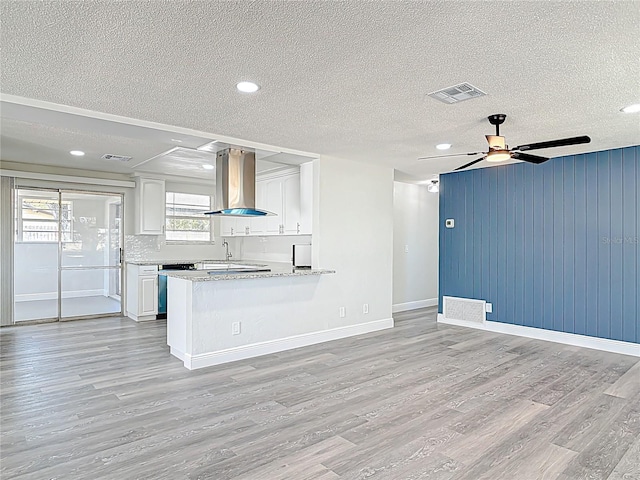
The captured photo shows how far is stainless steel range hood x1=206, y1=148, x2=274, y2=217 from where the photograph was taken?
4715 mm

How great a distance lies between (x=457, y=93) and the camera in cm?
302

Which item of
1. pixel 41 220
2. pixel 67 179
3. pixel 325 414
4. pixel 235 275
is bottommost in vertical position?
pixel 325 414

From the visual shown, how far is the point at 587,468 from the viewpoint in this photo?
2.35 meters

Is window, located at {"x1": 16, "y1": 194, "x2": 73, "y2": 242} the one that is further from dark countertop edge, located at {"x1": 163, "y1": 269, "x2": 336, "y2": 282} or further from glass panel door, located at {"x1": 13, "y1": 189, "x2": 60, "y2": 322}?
dark countertop edge, located at {"x1": 163, "y1": 269, "x2": 336, "y2": 282}

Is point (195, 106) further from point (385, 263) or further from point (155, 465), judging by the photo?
point (385, 263)

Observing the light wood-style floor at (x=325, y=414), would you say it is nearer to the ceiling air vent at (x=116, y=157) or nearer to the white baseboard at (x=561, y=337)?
the white baseboard at (x=561, y=337)

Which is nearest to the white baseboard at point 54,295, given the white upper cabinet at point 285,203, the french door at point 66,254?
the french door at point 66,254

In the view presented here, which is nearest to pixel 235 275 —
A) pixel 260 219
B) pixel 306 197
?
pixel 306 197

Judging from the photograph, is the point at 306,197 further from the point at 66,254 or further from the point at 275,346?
the point at 66,254

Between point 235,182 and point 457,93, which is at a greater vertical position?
point 457,93

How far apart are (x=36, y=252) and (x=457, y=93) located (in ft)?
21.4

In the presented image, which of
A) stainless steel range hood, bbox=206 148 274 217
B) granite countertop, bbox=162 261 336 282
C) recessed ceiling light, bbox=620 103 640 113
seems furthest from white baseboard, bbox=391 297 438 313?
recessed ceiling light, bbox=620 103 640 113

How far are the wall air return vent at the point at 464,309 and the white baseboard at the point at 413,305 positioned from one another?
999mm

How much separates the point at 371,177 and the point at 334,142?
4.79ft
